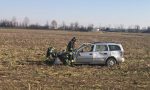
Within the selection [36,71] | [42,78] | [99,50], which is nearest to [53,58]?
[99,50]

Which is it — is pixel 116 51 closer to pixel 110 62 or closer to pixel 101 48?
pixel 110 62

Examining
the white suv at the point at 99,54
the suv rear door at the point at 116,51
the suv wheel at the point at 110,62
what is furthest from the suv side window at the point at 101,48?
the suv wheel at the point at 110,62

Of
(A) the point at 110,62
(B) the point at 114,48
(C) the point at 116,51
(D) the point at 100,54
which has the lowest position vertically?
(A) the point at 110,62

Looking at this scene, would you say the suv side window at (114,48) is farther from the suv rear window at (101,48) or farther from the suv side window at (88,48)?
the suv side window at (88,48)

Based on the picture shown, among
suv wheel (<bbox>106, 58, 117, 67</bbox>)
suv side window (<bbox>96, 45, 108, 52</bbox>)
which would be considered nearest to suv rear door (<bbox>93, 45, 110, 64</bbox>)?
suv side window (<bbox>96, 45, 108, 52</bbox>)

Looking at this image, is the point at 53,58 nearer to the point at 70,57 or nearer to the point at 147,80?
the point at 70,57

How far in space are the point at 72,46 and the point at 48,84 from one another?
9.21 meters

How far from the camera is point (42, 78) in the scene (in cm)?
1789

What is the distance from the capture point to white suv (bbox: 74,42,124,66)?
24.2m

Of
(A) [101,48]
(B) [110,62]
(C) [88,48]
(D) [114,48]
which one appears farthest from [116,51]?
(C) [88,48]

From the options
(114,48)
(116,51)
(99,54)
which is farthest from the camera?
(114,48)

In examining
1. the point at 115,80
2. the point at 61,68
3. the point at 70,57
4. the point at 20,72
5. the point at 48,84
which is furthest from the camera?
the point at 70,57

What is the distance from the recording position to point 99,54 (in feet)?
80.3

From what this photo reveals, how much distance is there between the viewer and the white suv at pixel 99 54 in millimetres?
24250
